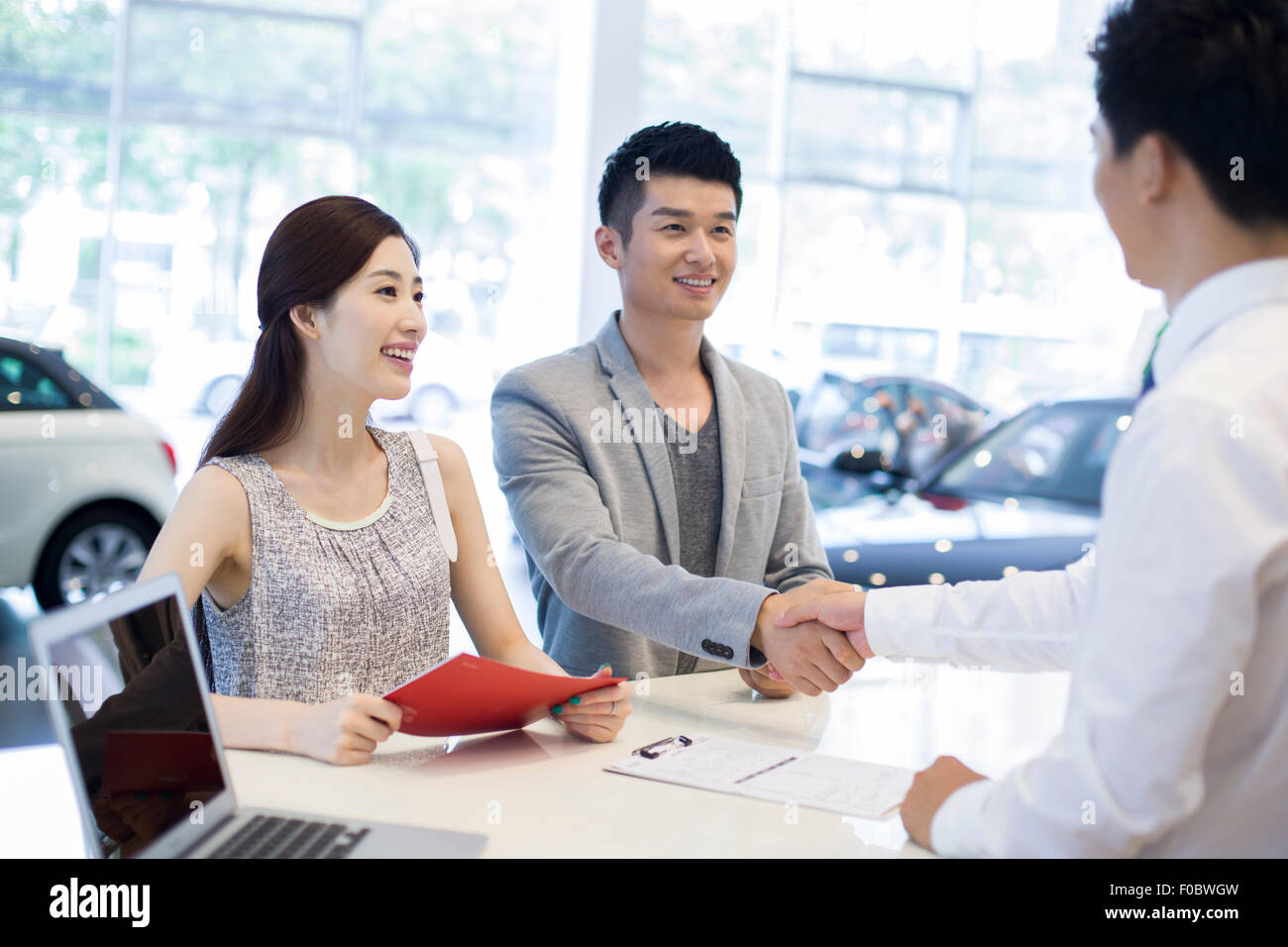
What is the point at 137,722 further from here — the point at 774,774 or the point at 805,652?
the point at 805,652

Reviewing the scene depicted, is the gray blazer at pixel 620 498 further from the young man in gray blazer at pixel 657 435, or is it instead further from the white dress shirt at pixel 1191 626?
the white dress shirt at pixel 1191 626

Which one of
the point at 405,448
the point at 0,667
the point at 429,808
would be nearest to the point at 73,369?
the point at 0,667

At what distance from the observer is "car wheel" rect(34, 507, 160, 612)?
4.98 meters

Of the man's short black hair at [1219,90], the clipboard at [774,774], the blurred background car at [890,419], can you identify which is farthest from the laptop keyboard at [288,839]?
the blurred background car at [890,419]

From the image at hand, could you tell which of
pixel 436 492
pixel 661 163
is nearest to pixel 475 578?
pixel 436 492

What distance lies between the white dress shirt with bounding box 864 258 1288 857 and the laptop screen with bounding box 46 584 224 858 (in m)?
0.81

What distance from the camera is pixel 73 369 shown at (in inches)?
198

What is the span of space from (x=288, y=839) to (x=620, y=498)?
3.72 feet

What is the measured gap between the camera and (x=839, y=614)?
1.79 m

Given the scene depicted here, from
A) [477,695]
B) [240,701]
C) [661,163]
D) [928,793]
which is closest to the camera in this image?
[928,793]

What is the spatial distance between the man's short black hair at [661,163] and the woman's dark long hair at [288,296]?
59 centimetres

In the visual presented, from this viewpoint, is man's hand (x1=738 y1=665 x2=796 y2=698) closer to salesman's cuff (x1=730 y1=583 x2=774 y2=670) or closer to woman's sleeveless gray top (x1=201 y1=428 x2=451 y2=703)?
salesman's cuff (x1=730 y1=583 x2=774 y2=670)

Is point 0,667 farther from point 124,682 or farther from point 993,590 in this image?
point 993,590

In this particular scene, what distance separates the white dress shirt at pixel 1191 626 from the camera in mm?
899
